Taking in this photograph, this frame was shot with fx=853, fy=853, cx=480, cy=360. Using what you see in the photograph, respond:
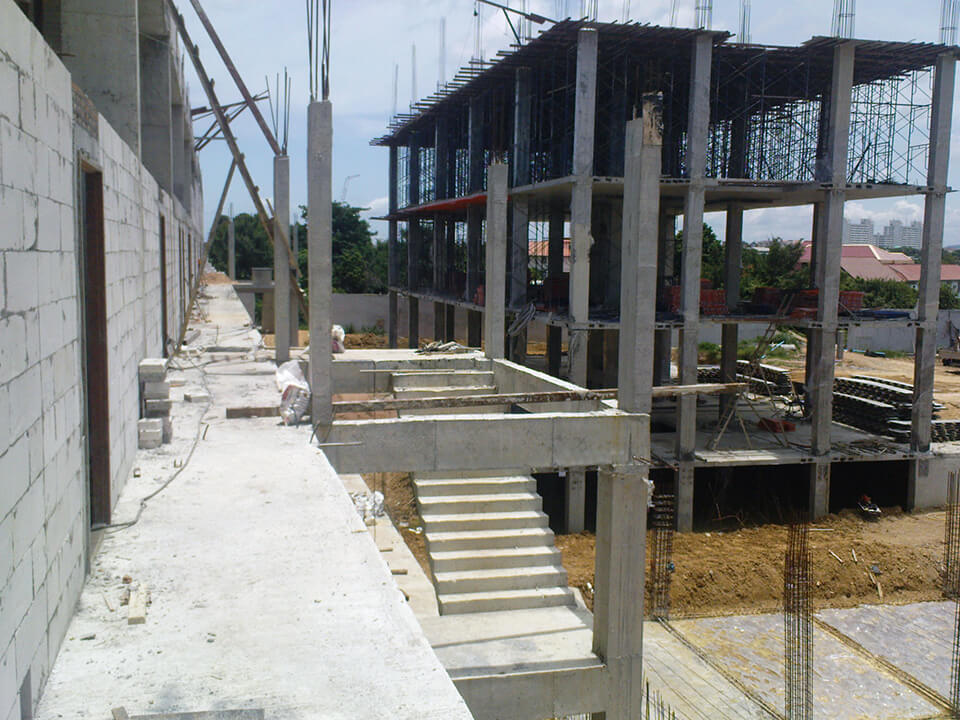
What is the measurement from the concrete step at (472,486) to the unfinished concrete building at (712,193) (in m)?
2.28

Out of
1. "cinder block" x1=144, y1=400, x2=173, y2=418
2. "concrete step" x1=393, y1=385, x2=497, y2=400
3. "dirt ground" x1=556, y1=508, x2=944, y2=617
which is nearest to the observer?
"cinder block" x1=144, y1=400, x2=173, y2=418

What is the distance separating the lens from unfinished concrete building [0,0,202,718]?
145 inches

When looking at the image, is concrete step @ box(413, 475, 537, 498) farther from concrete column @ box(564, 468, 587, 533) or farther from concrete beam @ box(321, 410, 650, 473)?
concrete column @ box(564, 468, 587, 533)

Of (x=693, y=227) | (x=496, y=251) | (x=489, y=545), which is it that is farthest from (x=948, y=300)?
(x=489, y=545)

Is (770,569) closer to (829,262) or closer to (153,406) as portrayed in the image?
(829,262)

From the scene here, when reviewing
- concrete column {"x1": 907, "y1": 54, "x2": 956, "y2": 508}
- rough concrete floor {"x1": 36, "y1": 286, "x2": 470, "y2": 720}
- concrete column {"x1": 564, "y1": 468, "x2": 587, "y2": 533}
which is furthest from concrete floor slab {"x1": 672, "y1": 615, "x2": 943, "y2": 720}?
concrete column {"x1": 907, "y1": 54, "x2": 956, "y2": 508}

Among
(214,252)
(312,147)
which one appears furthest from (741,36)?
(214,252)

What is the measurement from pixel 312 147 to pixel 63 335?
503 centimetres

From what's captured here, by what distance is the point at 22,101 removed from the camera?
13.3ft

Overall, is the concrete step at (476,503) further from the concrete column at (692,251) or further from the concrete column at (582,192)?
the concrete column at (692,251)

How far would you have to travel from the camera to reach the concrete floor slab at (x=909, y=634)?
13078 millimetres

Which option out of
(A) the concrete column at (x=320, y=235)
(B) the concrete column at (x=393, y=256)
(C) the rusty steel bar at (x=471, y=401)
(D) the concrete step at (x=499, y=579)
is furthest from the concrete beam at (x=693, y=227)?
(B) the concrete column at (x=393, y=256)

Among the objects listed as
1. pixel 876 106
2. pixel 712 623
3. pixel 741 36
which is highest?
pixel 741 36

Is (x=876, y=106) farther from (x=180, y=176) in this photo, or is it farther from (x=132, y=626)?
(x=132, y=626)
